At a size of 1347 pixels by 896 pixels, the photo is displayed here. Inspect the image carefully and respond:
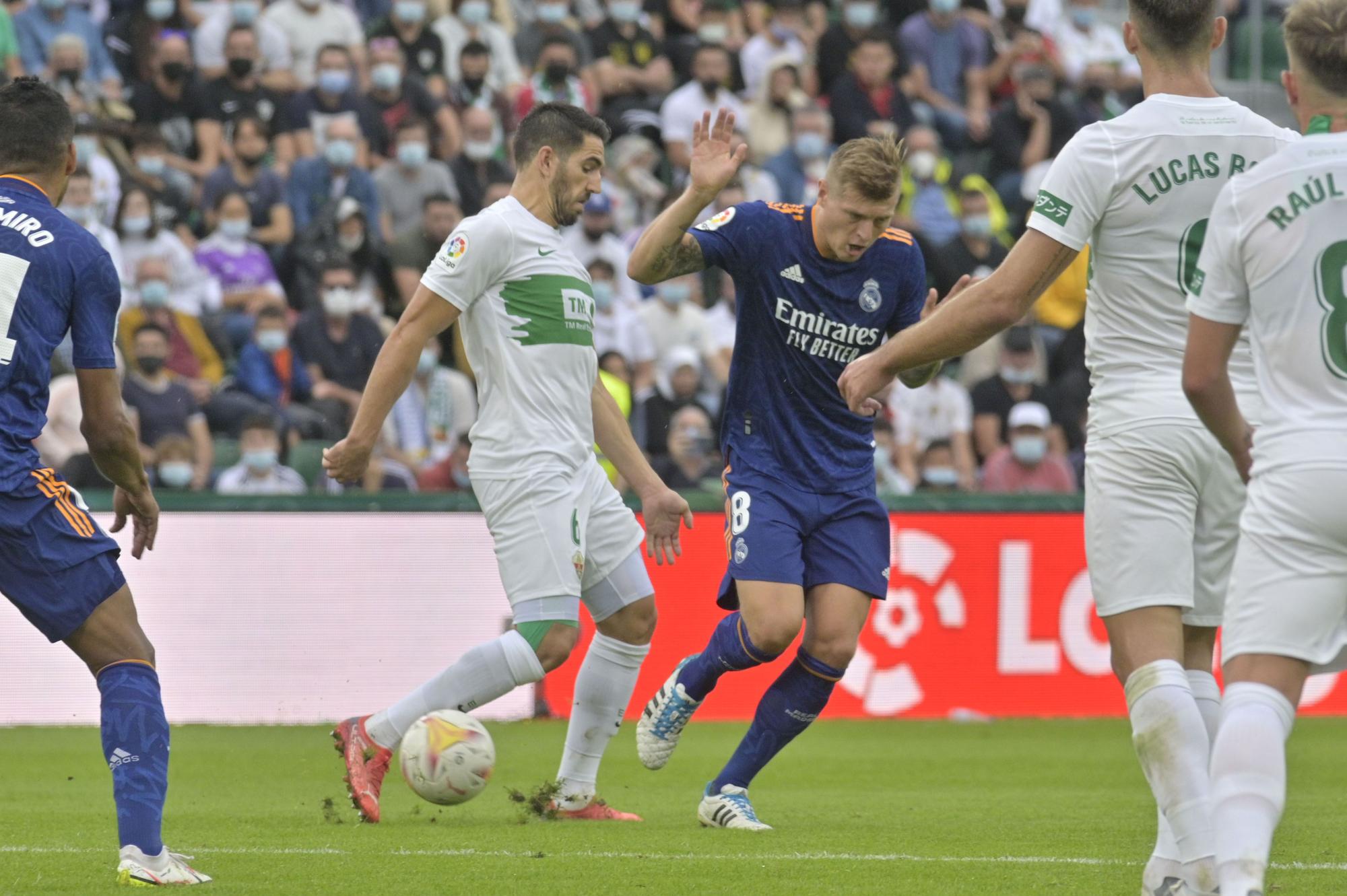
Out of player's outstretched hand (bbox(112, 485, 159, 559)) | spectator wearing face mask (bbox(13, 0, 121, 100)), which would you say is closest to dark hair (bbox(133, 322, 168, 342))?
spectator wearing face mask (bbox(13, 0, 121, 100))

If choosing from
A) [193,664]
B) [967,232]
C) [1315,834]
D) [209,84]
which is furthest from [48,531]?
[967,232]

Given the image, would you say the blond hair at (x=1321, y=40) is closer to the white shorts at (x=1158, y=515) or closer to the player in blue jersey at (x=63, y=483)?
the white shorts at (x=1158, y=515)

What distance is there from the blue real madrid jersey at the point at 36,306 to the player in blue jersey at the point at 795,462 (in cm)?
239

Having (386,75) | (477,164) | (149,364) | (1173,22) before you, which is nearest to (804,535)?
(1173,22)

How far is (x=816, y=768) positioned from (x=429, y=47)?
9.29 meters

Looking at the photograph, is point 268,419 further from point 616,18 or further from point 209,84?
point 616,18

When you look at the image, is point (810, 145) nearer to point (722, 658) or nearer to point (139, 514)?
point (722, 658)

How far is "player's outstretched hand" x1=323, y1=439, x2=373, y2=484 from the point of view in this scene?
6.54 m

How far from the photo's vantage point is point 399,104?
54.7 ft

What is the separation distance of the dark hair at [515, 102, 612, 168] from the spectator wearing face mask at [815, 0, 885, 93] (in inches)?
474

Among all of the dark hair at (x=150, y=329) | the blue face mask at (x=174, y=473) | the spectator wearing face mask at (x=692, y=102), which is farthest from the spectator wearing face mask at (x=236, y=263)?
the spectator wearing face mask at (x=692, y=102)

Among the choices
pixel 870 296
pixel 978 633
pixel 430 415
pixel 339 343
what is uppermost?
pixel 870 296

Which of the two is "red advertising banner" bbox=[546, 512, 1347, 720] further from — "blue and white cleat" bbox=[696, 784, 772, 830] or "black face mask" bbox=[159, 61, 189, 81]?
"black face mask" bbox=[159, 61, 189, 81]

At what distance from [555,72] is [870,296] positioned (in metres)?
10.2
